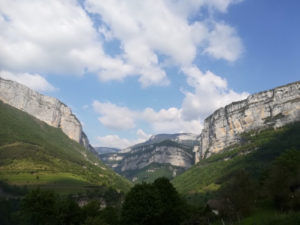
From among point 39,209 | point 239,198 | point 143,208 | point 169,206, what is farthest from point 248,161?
point 39,209

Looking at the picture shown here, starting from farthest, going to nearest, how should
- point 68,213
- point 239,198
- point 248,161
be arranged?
point 248,161
point 68,213
point 239,198

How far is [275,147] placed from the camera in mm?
151000

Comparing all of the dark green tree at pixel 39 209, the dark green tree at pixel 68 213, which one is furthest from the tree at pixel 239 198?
the dark green tree at pixel 39 209

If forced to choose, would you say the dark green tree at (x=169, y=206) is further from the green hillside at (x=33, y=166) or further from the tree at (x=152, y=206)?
the green hillside at (x=33, y=166)

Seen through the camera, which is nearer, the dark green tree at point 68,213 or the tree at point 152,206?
the tree at point 152,206

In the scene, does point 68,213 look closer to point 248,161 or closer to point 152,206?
point 152,206

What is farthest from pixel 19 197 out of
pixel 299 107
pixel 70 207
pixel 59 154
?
pixel 299 107

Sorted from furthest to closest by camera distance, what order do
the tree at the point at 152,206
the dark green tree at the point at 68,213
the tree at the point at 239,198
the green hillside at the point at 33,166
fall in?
the green hillside at the point at 33,166 → the dark green tree at the point at 68,213 → the tree at the point at 152,206 → the tree at the point at 239,198

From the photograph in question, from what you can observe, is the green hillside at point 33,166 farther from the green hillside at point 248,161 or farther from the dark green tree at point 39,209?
the dark green tree at point 39,209

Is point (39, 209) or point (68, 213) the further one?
point (68, 213)

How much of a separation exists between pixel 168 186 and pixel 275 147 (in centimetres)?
12146

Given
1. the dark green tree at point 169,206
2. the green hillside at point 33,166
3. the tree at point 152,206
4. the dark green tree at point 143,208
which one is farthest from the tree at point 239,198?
the green hillside at point 33,166

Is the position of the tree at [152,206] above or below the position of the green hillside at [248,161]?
below

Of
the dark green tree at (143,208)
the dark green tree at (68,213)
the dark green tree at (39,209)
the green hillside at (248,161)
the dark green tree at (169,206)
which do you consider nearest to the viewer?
the dark green tree at (143,208)
